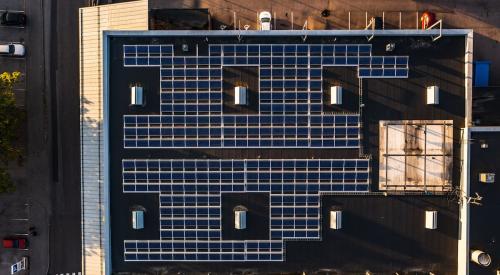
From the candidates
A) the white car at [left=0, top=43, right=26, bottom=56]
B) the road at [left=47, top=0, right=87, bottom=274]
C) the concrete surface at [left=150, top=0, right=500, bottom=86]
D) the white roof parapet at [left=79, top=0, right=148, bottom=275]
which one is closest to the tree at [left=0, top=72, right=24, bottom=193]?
the white car at [left=0, top=43, right=26, bottom=56]

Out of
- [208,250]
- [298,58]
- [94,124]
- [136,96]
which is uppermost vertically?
[298,58]

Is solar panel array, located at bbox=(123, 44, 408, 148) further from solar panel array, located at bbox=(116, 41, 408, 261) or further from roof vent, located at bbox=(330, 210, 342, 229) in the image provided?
roof vent, located at bbox=(330, 210, 342, 229)

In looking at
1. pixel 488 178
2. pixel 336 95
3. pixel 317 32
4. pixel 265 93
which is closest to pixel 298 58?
pixel 317 32

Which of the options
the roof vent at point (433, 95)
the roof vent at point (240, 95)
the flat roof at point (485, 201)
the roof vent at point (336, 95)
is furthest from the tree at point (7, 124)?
the flat roof at point (485, 201)

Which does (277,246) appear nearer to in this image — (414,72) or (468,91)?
(414,72)

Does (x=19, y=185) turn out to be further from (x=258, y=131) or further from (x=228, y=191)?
(x=258, y=131)

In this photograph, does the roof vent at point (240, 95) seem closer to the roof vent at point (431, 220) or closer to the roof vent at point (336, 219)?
the roof vent at point (336, 219)
